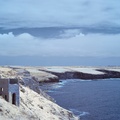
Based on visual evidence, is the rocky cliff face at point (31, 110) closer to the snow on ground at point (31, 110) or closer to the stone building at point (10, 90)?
the snow on ground at point (31, 110)

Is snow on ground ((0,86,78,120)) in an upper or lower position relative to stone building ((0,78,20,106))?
lower

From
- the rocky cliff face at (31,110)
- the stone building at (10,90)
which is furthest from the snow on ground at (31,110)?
the stone building at (10,90)

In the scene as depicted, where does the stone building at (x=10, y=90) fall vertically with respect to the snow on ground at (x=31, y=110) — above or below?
above

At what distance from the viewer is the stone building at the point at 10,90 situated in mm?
48250

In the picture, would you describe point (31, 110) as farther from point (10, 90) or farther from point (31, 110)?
point (10, 90)

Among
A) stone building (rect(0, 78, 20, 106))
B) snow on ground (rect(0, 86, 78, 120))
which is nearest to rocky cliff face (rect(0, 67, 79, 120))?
snow on ground (rect(0, 86, 78, 120))

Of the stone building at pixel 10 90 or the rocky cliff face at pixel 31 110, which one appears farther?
the stone building at pixel 10 90

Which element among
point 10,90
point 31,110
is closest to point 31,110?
point 31,110

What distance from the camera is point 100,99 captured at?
110 metres

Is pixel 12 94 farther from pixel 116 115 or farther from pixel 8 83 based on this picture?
pixel 116 115

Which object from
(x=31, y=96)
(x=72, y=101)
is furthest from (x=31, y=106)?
(x=72, y=101)

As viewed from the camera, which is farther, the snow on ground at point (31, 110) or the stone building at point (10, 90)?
the stone building at point (10, 90)

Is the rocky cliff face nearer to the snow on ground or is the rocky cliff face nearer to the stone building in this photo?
the snow on ground

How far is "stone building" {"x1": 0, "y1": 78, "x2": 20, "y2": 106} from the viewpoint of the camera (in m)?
48.2
